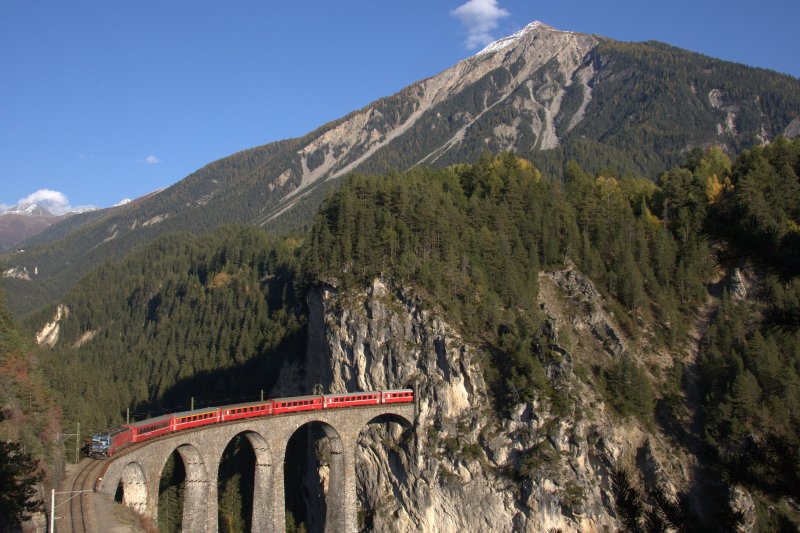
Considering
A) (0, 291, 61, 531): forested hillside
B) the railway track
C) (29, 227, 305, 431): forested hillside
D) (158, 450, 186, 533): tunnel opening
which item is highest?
(29, 227, 305, 431): forested hillside

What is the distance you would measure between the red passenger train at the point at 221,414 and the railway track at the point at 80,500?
1157 millimetres

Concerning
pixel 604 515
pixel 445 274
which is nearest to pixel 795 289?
pixel 604 515

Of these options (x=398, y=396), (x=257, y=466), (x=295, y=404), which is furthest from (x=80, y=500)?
(x=398, y=396)

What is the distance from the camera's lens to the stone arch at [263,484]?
55406 mm

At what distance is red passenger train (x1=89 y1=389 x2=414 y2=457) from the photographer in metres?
44.2

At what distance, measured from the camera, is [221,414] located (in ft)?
171

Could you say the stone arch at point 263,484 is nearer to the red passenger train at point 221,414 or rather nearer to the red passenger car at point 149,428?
the red passenger train at point 221,414

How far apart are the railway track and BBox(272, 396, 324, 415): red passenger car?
50.4 feet

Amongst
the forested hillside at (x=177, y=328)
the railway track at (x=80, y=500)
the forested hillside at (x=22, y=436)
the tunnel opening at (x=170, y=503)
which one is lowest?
the tunnel opening at (x=170, y=503)

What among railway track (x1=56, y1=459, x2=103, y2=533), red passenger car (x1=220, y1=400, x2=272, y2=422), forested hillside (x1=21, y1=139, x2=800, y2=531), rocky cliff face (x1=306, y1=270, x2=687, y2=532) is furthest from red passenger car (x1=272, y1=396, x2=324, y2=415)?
railway track (x1=56, y1=459, x2=103, y2=533)

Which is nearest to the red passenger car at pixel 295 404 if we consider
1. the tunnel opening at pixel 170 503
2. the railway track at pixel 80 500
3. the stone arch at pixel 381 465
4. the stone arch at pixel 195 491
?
the stone arch at pixel 381 465

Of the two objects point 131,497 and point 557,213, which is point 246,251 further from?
point 131,497

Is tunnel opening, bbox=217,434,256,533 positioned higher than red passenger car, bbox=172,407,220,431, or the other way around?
red passenger car, bbox=172,407,220,431

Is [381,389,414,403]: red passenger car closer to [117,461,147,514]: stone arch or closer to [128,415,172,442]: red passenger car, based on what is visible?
[128,415,172,442]: red passenger car
